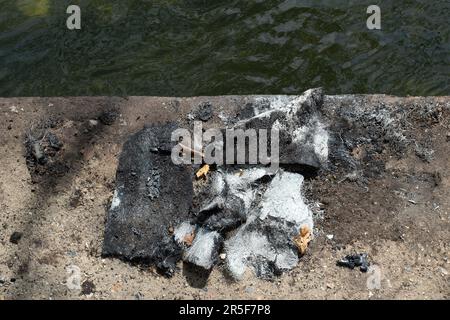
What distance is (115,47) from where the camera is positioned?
6547 mm

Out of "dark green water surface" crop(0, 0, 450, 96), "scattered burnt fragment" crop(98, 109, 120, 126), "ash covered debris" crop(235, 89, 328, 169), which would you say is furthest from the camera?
"dark green water surface" crop(0, 0, 450, 96)

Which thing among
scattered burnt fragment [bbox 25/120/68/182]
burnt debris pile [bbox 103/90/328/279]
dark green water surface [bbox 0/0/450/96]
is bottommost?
dark green water surface [bbox 0/0/450/96]

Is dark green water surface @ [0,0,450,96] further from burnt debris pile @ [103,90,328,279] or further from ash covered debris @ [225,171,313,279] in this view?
ash covered debris @ [225,171,313,279]

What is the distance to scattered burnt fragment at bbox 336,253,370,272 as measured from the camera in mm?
3932

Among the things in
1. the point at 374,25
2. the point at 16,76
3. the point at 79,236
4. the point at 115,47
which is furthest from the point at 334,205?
the point at 16,76

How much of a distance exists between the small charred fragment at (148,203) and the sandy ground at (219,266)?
0.33 feet

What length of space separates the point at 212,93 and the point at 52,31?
6.73ft

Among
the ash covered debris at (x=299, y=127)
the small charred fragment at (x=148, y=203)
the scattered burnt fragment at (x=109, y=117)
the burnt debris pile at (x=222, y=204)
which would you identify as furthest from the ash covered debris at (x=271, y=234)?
the scattered burnt fragment at (x=109, y=117)

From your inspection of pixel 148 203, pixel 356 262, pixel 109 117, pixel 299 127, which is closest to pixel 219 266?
pixel 148 203

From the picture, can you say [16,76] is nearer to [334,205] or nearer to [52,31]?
[52,31]

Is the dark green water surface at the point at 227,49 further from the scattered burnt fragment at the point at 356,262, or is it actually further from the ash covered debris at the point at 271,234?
the scattered burnt fragment at the point at 356,262

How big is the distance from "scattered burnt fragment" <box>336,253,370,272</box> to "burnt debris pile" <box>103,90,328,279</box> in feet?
0.87

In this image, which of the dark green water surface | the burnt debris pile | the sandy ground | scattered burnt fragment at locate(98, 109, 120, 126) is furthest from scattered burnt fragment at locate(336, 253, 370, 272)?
the dark green water surface

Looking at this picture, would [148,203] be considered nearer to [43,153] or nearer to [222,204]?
[222,204]
